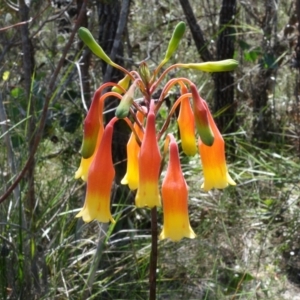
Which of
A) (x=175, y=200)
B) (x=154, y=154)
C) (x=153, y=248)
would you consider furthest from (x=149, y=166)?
(x=153, y=248)

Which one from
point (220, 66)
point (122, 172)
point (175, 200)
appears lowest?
point (122, 172)

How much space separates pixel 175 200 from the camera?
1941 millimetres

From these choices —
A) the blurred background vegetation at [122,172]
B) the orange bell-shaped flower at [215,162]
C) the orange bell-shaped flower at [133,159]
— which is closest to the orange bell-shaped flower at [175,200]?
the orange bell-shaped flower at [215,162]

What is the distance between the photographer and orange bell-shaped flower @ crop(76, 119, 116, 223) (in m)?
1.97

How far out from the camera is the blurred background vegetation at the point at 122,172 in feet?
11.1

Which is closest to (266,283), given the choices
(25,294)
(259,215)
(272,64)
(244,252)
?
(244,252)

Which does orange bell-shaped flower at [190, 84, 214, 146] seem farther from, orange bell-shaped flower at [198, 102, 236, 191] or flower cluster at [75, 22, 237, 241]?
orange bell-shaped flower at [198, 102, 236, 191]

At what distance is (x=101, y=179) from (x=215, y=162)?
0.36 m

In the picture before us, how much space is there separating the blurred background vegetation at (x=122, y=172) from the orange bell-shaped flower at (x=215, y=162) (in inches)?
37.2

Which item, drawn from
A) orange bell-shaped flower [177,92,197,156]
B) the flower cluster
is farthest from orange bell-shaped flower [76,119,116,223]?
orange bell-shaped flower [177,92,197,156]

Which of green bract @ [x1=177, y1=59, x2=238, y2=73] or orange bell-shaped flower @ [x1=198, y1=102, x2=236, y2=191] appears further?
orange bell-shaped flower @ [x1=198, y1=102, x2=236, y2=191]

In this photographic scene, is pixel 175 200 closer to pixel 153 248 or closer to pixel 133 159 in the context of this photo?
pixel 153 248

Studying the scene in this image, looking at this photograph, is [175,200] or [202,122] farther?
[175,200]

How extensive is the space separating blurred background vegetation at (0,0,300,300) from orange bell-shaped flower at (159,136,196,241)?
→ 38.1 inches
